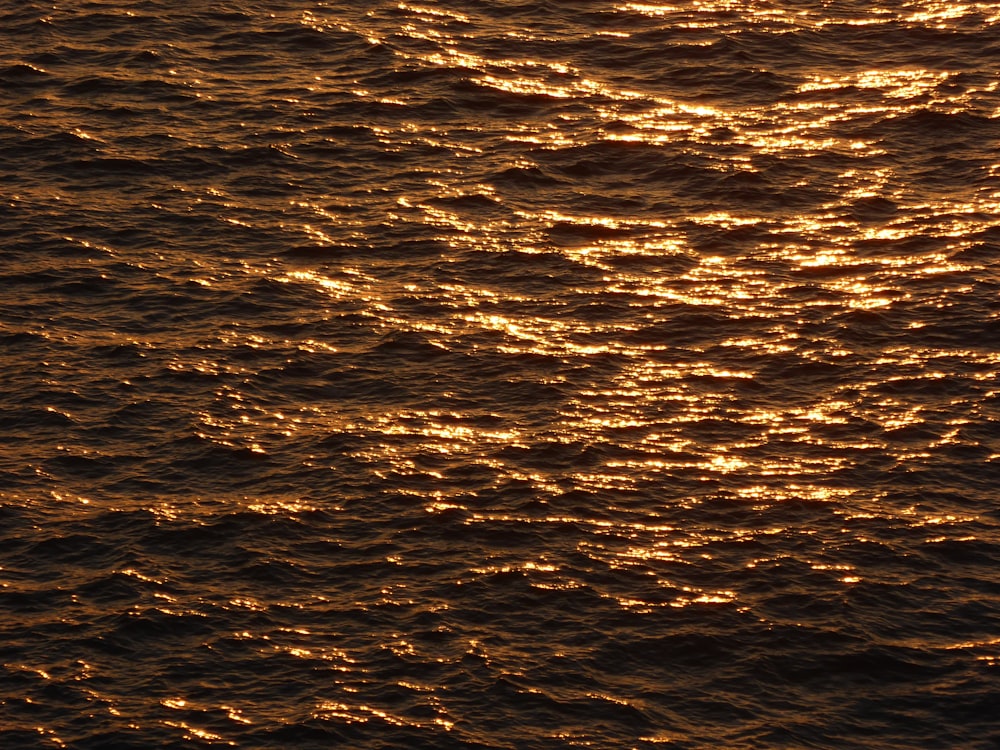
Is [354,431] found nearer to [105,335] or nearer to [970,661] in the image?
[105,335]

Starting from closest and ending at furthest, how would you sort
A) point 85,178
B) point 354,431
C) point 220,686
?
point 220,686 → point 354,431 → point 85,178

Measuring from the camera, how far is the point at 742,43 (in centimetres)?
6525

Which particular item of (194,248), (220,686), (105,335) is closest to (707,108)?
(194,248)

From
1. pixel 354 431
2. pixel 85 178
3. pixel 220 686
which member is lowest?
pixel 220 686

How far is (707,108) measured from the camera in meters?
62.3

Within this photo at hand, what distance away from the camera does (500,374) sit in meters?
52.5

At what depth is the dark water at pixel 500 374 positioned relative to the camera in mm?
43281

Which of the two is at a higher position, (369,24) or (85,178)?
(369,24)

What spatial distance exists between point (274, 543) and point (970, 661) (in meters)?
17.2

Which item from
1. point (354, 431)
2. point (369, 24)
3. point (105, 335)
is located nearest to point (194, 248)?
point (105, 335)

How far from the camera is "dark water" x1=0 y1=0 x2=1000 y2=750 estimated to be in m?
43.3

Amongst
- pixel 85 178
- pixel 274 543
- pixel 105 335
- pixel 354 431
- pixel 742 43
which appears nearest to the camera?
pixel 274 543

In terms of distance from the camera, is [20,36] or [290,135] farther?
[20,36]

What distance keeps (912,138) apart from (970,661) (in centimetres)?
2244
